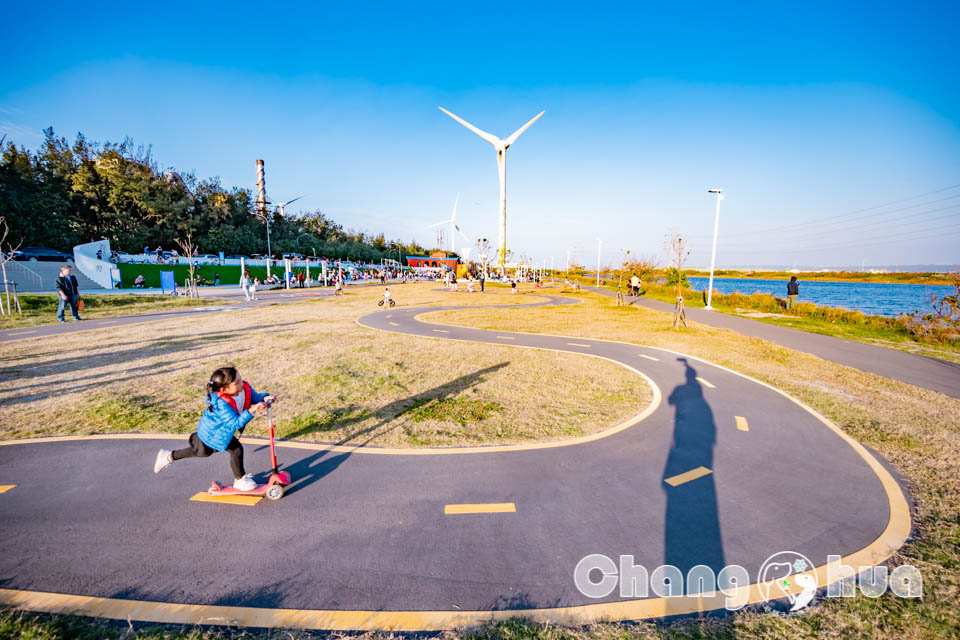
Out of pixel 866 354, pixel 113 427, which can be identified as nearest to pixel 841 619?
pixel 113 427

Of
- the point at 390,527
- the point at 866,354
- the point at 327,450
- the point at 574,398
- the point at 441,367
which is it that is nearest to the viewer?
the point at 390,527

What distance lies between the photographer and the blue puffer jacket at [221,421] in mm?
4332

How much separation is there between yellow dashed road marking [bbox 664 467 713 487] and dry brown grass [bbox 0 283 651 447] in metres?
1.61

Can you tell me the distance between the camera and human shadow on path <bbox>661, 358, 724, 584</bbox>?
3.60m

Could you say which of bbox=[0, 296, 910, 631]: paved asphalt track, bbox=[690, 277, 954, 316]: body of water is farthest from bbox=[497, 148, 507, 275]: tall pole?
bbox=[0, 296, 910, 631]: paved asphalt track

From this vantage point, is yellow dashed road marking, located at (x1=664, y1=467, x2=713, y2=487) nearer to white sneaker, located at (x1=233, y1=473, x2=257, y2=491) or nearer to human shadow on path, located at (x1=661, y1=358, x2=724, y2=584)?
human shadow on path, located at (x1=661, y1=358, x2=724, y2=584)

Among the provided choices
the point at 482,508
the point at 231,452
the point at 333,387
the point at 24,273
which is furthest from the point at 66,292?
the point at 24,273

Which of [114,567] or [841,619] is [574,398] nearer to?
[841,619]

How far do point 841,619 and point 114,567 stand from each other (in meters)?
5.97

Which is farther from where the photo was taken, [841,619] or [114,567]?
[114,567]

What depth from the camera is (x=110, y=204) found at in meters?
50.7

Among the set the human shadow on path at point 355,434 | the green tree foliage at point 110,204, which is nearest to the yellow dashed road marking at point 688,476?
the human shadow on path at point 355,434

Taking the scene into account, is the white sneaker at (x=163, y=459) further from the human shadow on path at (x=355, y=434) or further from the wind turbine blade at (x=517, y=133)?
the wind turbine blade at (x=517, y=133)

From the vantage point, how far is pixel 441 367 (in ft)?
34.3
